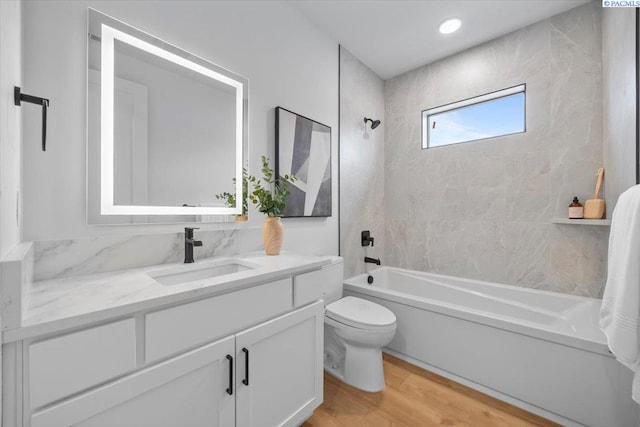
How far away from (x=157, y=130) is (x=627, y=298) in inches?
84.7

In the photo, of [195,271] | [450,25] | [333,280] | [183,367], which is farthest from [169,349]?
[450,25]

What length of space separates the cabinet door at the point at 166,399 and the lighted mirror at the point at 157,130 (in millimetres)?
723

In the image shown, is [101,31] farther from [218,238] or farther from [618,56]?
[618,56]

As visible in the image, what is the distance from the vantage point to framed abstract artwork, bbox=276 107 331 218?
1.91 meters

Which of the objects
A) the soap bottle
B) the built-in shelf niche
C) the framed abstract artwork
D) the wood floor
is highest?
the framed abstract artwork

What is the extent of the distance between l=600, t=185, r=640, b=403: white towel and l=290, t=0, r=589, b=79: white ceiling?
1.74 meters

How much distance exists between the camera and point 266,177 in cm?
180

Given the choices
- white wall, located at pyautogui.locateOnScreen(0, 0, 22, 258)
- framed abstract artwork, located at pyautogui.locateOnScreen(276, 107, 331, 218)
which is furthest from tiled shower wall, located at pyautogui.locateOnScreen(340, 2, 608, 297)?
white wall, located at pyautogui.locateOnScreen(0, 0, 22, 258)

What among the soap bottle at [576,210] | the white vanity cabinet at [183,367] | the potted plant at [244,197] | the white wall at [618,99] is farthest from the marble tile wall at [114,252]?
the soap bottle at [576,210]

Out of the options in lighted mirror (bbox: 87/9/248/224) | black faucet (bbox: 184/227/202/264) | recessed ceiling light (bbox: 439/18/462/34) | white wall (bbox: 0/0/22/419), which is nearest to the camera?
white wall (bbox: 0/0/22/419)

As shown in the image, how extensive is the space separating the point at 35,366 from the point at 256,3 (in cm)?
→ 209

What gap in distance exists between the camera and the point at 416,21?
2.15 meters

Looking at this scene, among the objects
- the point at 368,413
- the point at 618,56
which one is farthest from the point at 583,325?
the point at 618,56

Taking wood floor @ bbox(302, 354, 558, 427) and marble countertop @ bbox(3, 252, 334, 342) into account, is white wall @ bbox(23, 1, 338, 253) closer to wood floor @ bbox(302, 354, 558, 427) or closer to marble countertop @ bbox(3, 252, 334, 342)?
marble countertop @ bbox(3, 252, 334, 342)
